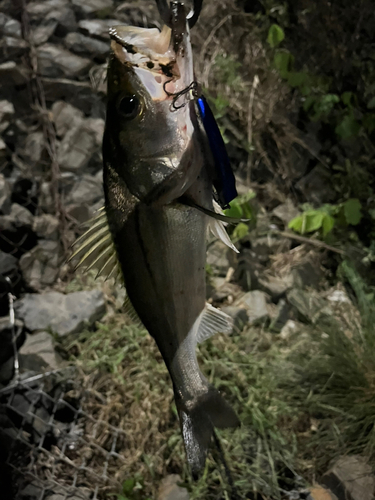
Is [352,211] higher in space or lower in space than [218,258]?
higher

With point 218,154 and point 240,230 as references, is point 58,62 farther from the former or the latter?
point 218,154

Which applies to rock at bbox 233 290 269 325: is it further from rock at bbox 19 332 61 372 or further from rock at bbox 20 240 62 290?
rock at bbox 20 240 62 290

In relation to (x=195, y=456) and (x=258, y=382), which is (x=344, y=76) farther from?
(x=195, y=456)

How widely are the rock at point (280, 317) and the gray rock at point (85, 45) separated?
267 cm

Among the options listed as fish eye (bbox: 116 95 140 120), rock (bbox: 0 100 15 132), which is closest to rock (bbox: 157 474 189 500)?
fish eye (bbox: 116 95 140 120)

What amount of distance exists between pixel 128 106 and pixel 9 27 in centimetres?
307

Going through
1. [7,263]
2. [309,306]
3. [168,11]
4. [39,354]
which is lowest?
[39,354]

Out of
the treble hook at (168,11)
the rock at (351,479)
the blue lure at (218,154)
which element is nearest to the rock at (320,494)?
the rock at (351,479)

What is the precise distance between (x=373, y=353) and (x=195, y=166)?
74.6 inches

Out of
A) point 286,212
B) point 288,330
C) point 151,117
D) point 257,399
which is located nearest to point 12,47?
point 286,212

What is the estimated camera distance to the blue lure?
0.87 m

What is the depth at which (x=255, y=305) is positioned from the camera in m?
2.91

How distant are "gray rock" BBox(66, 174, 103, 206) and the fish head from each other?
95.2 inches

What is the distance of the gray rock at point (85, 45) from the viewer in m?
3.32
